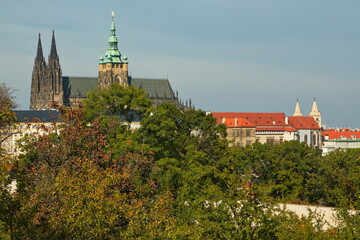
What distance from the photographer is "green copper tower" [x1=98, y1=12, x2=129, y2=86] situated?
190 m

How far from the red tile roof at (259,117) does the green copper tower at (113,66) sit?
35062mm

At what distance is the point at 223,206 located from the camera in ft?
88.6

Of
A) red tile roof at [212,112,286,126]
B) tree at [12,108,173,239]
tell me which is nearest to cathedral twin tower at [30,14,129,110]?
red tile roof at [212,112,286,126]

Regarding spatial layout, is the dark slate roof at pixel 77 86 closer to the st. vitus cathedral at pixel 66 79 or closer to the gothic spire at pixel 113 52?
the st. vitus cathedral at pixel 66 79

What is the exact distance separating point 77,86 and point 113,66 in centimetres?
1186

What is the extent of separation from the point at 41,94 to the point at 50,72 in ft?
21.5

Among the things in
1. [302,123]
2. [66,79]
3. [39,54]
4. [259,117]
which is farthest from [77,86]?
[302,123]

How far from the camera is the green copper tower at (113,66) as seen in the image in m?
190

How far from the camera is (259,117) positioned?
16738cm

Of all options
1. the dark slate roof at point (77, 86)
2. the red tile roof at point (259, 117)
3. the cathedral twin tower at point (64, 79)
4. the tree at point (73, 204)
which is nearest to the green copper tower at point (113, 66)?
the cathedral twin tower at point (64, 79)

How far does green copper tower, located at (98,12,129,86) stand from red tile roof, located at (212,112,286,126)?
3506cm

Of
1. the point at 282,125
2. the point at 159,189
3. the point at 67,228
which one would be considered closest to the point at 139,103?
the point at 159,189

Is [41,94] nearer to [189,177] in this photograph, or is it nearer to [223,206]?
[189,177]

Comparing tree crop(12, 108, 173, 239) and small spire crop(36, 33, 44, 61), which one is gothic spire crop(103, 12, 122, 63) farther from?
tree crop(12, 108, 173, 239)
